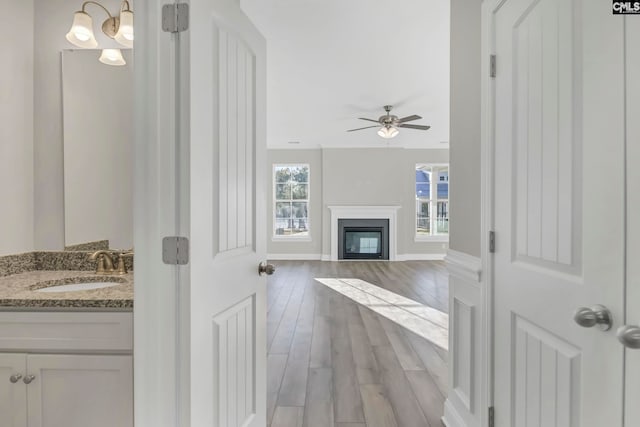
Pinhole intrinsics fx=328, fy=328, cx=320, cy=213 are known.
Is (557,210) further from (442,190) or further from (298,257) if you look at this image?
(442,190)

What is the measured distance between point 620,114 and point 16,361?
2.13 m

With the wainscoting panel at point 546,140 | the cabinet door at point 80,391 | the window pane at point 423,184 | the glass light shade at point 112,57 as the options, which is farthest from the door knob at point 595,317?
the window pane at point 423,184

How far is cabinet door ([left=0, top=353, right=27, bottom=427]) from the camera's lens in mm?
1259

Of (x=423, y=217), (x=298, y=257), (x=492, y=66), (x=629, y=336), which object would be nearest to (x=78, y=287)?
(x=629, y=336)

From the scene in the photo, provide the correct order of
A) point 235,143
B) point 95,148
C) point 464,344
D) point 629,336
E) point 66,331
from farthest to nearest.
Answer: point 95,148 → point 464,344 → point 235,143 → point 66,331 → point 629,336

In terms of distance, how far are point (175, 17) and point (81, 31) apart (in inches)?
46.2

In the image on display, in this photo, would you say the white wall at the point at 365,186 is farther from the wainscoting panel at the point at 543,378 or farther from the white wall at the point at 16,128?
the wainscoting panel at the point at 543,378

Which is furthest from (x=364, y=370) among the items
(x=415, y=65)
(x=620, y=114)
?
(x=415, y=65)

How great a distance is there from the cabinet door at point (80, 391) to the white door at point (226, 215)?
35 centimetres

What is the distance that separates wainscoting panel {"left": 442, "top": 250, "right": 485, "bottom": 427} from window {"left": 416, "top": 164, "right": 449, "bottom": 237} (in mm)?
6634

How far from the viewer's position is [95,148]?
187 centimetres

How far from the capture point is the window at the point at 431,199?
8320 millimetres

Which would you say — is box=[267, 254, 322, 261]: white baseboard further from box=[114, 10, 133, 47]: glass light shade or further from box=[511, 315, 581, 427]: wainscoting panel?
box=[511, 315, 581, 427]: wainscoting panel

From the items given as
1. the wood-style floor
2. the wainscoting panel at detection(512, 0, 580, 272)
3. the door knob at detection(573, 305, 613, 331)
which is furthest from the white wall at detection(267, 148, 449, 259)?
the door knob at detection(573, 305, 613, 331)
